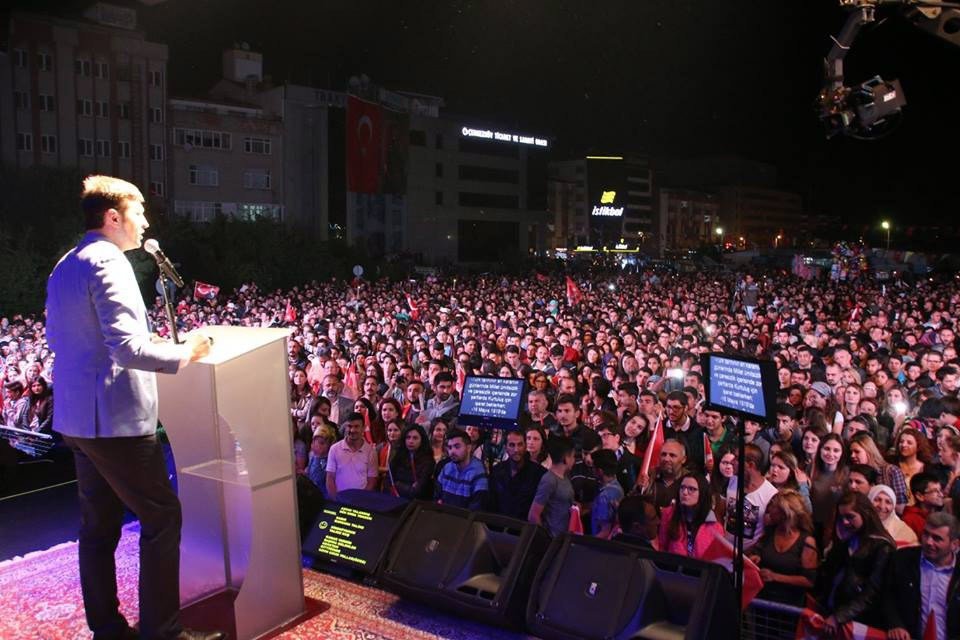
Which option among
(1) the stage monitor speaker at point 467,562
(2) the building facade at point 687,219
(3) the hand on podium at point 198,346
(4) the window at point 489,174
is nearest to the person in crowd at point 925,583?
(1) the stage monitor speaker at point 467,562

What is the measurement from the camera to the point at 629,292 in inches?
947

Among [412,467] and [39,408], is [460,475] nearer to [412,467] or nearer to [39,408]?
[412,467]

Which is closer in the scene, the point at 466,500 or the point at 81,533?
the point at 81,533

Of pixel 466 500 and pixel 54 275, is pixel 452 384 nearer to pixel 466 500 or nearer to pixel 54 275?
pixel 466 500

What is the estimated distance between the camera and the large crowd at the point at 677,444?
4355 mm

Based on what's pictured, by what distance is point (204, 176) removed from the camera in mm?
43156

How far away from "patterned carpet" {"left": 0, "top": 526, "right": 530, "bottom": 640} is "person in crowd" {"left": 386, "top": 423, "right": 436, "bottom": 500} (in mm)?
2024

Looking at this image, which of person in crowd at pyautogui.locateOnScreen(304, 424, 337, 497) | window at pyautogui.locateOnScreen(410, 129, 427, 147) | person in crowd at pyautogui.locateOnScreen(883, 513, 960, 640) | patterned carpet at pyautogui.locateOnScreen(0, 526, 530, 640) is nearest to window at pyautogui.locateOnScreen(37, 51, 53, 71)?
window at pyautogui.locateOnScreen(410, 129, 427, 147)

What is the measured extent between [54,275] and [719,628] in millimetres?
2854

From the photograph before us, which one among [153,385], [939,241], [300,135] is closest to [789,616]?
[153,385]

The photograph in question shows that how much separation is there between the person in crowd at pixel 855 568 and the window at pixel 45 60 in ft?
135

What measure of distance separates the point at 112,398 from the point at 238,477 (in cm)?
74

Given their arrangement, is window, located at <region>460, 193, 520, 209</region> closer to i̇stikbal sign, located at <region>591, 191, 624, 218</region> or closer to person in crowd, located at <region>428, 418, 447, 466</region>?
i̇stikbal sign, located at <region>591, 191, 624, 218</region>

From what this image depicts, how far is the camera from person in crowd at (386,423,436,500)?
608cm
